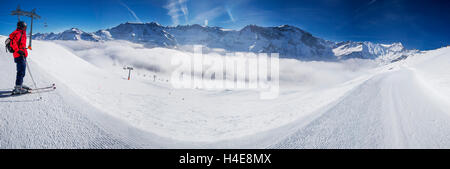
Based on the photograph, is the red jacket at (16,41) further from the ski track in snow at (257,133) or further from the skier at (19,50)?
the ski track in snow at (257,133)

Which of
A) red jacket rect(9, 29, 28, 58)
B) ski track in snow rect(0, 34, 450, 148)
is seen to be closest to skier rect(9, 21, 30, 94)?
red jacket rect(9, 29, 28, 58)

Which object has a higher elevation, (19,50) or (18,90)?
(19,50)

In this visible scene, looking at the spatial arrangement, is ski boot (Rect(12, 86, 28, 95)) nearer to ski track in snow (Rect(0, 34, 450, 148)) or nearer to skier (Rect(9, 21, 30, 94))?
skier (Rect(9, 21, 30, 94))

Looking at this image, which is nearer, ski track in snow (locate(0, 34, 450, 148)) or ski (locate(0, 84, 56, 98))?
ski track in snow (locate(0, 34, 450, 148))

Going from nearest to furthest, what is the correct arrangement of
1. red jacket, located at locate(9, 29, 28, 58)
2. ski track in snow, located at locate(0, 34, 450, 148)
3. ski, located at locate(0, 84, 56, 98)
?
ski track in snow, located at locate(0, 34, 450, 148) → ski, located at locate(0, 84, 56, 98) → red jacket, located at locate(9, 29, 28, 58)

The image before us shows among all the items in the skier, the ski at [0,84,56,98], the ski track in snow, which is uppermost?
the skier

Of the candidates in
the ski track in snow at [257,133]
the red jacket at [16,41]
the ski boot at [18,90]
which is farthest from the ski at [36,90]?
the red jacket at [16,41]

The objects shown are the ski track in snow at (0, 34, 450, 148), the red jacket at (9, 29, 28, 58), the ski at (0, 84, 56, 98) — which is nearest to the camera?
the ski track in snow at (0, 34, 450, 148)

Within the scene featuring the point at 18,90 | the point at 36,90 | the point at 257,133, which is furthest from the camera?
the point at 257,133

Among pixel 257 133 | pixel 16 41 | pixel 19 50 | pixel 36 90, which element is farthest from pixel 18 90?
pixel 257 133

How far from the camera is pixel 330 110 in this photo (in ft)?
14.6

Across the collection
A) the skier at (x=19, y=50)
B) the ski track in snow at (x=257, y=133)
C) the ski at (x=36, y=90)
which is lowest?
the ski track in snow at (x=257, y=133)

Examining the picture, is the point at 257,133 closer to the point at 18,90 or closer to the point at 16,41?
the point at 18,90
